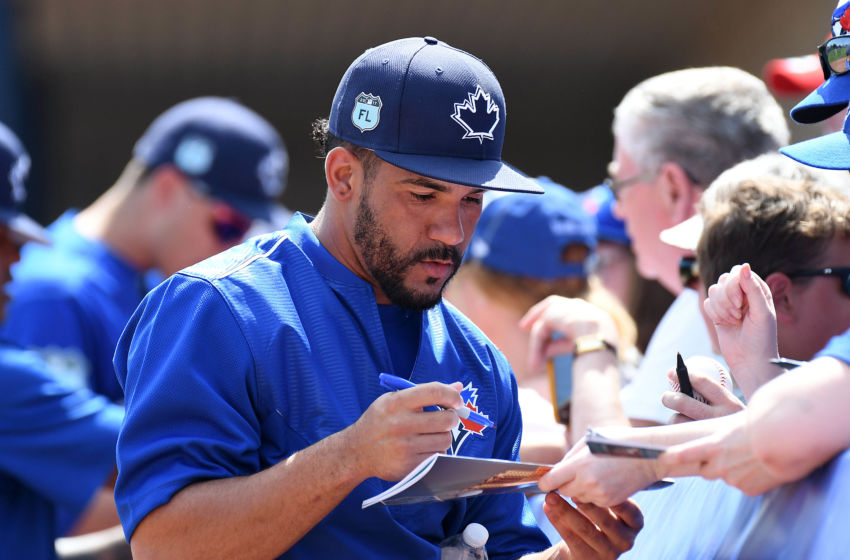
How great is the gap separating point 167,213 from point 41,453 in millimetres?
1827

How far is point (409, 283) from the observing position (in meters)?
2.30

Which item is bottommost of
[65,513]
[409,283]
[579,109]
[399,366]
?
[579,109]

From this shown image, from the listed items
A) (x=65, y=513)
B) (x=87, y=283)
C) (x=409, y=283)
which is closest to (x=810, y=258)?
(x=409, y=283)

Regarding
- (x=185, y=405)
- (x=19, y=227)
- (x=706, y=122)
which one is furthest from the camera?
(x=19, y=227)

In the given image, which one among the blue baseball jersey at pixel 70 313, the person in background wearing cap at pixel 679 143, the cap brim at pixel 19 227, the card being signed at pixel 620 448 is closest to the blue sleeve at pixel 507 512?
the card being signed at pixel 620 448

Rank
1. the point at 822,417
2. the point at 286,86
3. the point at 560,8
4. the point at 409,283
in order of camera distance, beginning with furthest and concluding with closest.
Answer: the point at 286,86 → the point at 560,8 → the point at 409,283 → the point at 822,417

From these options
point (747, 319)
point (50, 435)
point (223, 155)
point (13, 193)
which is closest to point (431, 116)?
point (747, 319)

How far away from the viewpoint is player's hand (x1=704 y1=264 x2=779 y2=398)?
7.00ft

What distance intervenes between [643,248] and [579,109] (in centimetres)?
920

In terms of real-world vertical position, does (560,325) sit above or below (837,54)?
below

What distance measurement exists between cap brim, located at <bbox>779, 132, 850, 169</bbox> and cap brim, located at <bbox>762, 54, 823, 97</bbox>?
218cm

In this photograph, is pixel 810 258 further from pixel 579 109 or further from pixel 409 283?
pixel 579 109

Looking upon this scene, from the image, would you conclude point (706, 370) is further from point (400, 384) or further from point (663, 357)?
point (663, 357)

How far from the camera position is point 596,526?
7.06 feet
